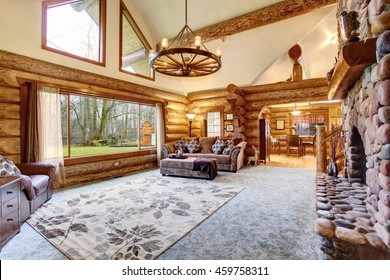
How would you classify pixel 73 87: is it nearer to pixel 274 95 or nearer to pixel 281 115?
pixel 274 95

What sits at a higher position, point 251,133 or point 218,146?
point 251,133

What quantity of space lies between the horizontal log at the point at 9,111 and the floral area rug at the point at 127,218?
1.84 m

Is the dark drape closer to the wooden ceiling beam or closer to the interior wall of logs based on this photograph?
the interior wall of logs

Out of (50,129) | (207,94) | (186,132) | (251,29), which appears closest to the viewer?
(50,129)

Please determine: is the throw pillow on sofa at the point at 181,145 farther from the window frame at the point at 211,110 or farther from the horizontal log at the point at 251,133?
the horizontal log at the point at 251,133

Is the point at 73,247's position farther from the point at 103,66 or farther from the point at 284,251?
the point at 103,66

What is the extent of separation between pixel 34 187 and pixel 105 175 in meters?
2.26

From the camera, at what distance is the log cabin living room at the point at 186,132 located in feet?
6.03

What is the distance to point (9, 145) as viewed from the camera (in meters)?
3.54

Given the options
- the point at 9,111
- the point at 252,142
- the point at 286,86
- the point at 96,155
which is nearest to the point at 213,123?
the point at 252,142

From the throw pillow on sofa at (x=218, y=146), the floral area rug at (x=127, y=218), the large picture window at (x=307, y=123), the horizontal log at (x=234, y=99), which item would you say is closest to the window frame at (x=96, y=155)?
the floral area rug at (x=127, y=218)

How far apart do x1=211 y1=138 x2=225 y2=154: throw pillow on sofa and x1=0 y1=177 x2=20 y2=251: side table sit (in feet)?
15.6

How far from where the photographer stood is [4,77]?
3463 millimetres
